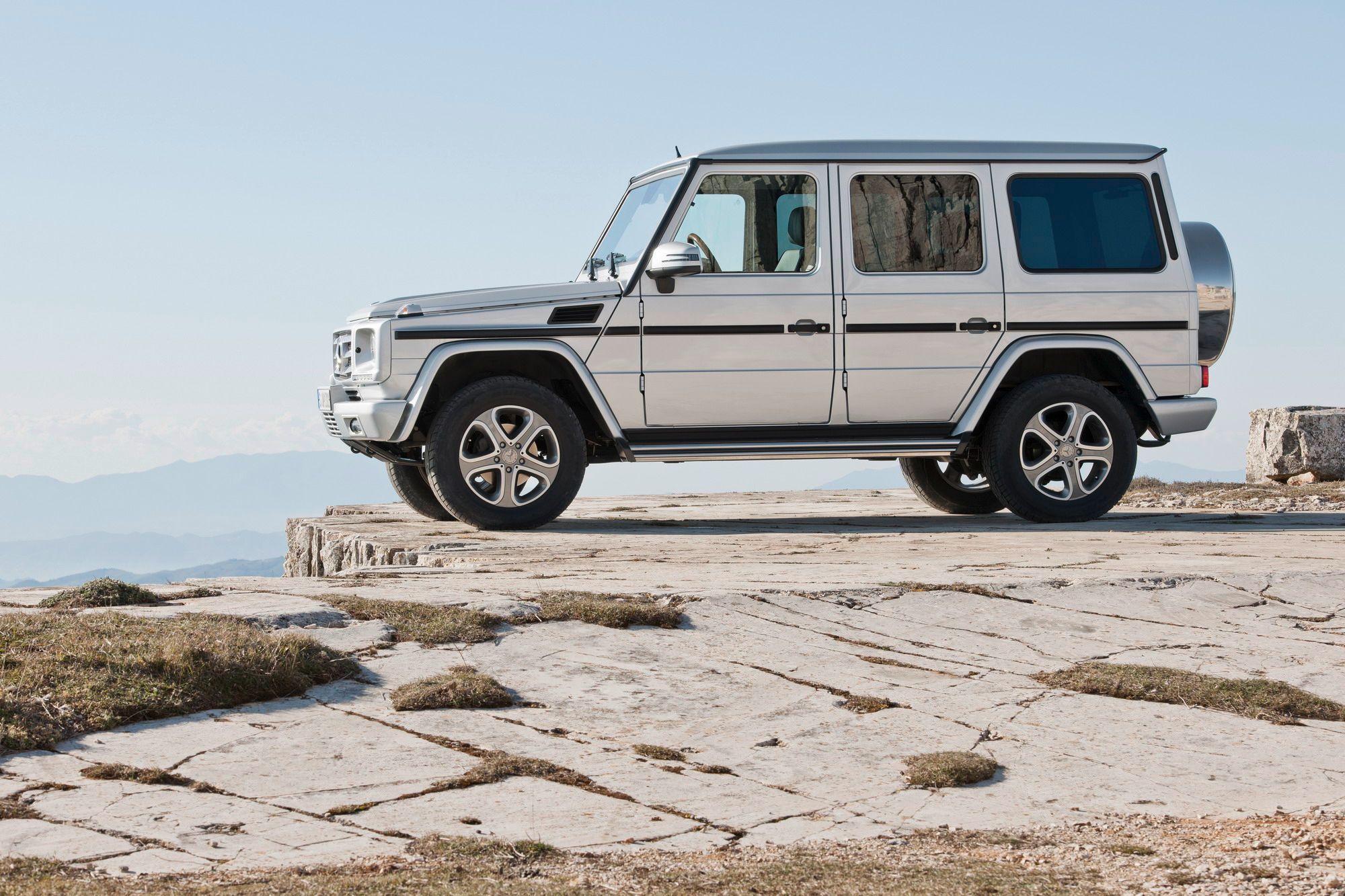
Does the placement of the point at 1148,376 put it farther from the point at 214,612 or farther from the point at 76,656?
the point at 76,656

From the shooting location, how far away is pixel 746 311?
8438 millimetres

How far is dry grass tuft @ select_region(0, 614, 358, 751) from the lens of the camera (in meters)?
3.91

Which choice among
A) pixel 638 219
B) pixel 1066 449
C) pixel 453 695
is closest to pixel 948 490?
pixel 1066 449

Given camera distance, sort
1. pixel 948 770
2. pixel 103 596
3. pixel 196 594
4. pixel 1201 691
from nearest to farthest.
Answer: pixel 948 770 < pixel 1201 691 < pixel 103 596 < pixel 196 594

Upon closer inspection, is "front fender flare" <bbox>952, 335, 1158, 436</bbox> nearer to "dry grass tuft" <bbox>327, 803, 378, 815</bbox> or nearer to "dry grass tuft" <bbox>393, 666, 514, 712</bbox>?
"dry grass tuft" <bbox>393, 666, 514, 712</bbox>

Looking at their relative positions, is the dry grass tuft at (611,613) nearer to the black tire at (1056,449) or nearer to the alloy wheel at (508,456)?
the alloy wheel at (508,456)

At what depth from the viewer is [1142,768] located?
393 centimetres

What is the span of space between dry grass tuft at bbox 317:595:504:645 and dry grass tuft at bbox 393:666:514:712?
485mm

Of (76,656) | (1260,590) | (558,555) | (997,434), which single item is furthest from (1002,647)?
(997,434)

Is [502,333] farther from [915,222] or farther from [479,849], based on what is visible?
[479,849]

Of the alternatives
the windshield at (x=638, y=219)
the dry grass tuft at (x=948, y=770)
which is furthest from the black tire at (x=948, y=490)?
the dry grass tuft at (x=948, y=770)

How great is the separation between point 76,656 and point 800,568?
3.34 m

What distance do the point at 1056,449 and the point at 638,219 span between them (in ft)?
10.2

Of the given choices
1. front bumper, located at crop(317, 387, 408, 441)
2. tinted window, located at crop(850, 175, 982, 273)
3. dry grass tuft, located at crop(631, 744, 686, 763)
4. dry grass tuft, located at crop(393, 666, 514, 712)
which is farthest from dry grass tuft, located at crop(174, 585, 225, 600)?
tinted window, located at crop(850, 175, 982, 273)
